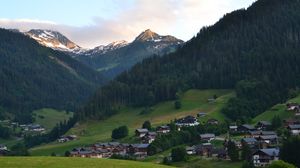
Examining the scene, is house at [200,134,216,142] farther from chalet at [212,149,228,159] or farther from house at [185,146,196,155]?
chalet at [212,149,228,159]

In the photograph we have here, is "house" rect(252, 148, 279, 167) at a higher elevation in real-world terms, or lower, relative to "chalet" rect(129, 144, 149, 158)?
higher

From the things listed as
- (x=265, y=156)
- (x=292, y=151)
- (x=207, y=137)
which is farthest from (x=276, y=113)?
(x=292, y=151)

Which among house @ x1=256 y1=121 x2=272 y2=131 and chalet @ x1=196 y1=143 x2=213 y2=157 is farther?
house @ x1=256 y1=121 x2=272 y2=131

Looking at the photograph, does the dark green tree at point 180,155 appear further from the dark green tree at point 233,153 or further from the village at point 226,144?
the dark green tree at point 233,153

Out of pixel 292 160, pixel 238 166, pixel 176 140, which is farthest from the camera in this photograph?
pixel 176 140

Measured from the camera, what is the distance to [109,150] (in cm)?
18112

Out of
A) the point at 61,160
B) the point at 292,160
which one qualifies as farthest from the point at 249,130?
the point at 61,160

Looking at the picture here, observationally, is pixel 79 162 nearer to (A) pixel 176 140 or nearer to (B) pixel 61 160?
(B) pixel 61 160

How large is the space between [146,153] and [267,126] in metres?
41.8

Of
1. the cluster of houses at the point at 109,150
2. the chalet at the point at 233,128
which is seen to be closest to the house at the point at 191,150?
the cluster of houses at the point at 109,150

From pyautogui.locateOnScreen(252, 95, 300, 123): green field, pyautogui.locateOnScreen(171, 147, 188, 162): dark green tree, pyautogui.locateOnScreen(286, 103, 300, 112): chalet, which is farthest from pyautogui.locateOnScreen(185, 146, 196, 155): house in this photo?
pyautogui.locateOnScreen(286, 103, 300, 112): chalet

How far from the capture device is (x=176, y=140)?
166m

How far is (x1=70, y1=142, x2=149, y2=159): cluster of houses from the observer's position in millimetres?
169125

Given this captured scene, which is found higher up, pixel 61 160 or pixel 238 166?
pixel 61 160
